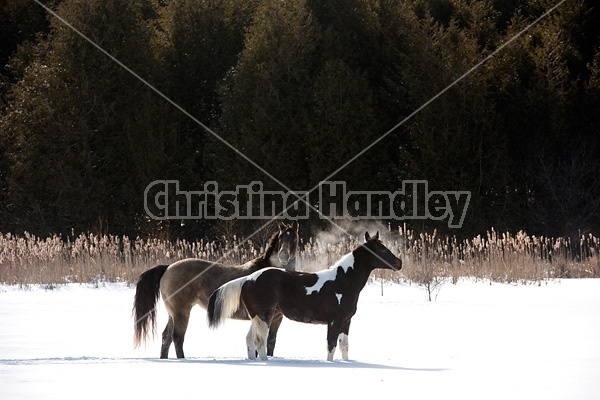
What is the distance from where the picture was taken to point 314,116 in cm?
2319

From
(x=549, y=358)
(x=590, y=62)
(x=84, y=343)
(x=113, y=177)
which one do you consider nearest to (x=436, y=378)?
(x=549, y=358)

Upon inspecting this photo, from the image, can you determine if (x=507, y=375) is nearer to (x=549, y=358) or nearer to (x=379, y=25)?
(x=549, y=358)

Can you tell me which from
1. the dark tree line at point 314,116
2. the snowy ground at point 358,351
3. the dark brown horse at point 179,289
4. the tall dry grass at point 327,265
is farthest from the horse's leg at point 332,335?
the dark tree line at point 314,116

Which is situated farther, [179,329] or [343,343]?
[179,329]

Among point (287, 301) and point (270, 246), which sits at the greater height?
point (270, 246)

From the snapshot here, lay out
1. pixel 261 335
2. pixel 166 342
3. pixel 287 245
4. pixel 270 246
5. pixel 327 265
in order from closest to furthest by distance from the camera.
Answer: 1. pixel 261 335
2. pixel 166 342
3. pixel 270 246
4. pixel 287 245
5. pixel 327 265

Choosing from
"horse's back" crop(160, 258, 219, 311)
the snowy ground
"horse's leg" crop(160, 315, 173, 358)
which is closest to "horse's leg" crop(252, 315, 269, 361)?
the snowy ground

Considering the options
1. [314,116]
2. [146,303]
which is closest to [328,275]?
[146,303]

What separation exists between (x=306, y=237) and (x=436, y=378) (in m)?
15.4

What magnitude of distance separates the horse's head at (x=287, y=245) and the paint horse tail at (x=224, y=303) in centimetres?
145

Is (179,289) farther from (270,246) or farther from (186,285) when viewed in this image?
(270,246)

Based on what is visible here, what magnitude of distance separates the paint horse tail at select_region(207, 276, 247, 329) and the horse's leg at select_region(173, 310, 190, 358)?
1.00 metres

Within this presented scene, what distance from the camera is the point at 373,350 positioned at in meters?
9.79

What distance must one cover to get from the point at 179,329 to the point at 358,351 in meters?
2.09
